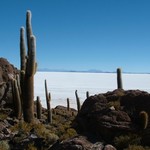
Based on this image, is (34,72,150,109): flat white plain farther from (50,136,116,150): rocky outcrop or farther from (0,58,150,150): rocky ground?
(50,136,116,150): rocky outcrop

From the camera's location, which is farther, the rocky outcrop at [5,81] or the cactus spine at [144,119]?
the rocky outcrop at [5,81]

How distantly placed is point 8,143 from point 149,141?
14.0 feet

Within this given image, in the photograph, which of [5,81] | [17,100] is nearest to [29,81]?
[17,100]

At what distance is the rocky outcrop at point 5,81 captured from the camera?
774 inches

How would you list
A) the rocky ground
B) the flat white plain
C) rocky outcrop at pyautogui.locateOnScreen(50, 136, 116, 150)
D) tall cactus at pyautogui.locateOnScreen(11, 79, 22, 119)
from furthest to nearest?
1. the flat white plain
2. tall cactus at pyautogui.locateOnScreen(11, 79, 22, 119)
3. the rocky ground
4. rocky outcrop at pyautogui.locateOnScreen(50, 136, 116, 150)

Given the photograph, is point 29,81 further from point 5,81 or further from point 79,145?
point 5,81

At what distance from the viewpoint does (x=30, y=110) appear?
1473 cm

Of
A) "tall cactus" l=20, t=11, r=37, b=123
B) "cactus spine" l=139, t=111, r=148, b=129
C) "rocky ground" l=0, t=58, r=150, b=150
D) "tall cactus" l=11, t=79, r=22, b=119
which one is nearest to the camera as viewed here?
"rocky ground" l=0, t=58, r=150, b=150

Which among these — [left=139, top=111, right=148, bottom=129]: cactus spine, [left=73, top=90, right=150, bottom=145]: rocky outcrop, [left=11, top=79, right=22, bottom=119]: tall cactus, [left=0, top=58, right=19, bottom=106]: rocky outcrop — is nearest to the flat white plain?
[left=0, top=58, right=19, bottom=106]: rocky outcrop

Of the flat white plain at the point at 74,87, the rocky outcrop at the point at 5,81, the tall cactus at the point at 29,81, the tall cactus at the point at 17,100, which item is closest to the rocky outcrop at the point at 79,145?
the tall cactus at the point at 29,81

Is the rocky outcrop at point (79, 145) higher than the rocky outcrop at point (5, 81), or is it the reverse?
the rocky outcrop at point (5, 81)

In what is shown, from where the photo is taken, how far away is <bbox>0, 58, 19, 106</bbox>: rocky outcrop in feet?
64.5

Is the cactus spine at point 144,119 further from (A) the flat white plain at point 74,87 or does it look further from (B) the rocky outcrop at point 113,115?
(A) the flat white plain at point 74,87

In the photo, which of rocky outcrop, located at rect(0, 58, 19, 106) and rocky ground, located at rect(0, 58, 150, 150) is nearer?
rocky ground, located at rect(0, 58, 150, 150)
